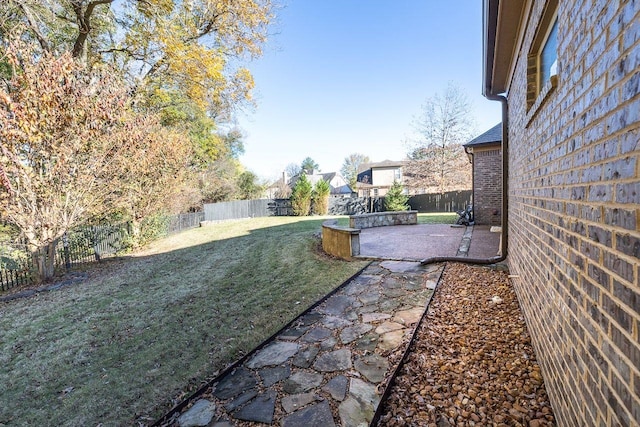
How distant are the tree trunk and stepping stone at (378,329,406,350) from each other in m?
7.88

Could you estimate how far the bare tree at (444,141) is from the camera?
74.5ft

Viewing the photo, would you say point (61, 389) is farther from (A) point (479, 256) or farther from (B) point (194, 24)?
(B) point (194, 24)

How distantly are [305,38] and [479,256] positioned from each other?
1104cm

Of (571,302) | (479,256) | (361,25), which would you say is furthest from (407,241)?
(361,25)

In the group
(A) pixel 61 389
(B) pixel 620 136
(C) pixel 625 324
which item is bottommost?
(A) pixel 61 389

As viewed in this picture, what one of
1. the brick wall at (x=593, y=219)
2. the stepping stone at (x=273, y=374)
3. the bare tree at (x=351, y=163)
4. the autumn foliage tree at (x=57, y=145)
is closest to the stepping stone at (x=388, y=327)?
the stepping stone at (x=273, y=374)

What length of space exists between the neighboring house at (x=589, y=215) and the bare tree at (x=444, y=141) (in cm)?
2235

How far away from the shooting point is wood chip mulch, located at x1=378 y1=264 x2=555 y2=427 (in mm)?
2084

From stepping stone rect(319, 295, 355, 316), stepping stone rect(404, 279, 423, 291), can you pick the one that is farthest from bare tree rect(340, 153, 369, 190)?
stepping stone rect(319, 295, 355, 316)

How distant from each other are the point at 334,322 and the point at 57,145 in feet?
23.4

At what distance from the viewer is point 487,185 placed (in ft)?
35.1

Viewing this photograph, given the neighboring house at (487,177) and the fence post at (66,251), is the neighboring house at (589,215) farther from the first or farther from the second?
the fence post at (66,251)

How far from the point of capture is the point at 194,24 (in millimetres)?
11406

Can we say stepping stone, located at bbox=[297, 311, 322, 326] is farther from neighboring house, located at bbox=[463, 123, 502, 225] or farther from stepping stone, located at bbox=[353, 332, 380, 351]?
neighboring house, located at bbox=[463, 123, 502, 225]
